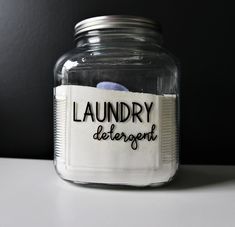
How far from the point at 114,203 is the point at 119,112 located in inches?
4.4

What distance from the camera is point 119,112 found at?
442 mm

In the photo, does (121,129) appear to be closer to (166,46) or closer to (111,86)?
(111,86)

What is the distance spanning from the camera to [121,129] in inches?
17.4

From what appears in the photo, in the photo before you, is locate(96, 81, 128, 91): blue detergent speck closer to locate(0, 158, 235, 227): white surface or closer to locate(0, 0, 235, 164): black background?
locate(0, 158, 235, 227): white surface

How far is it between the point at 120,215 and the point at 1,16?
0.52 metres

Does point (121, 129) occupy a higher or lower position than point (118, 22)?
lower

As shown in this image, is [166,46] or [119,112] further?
[166,46]

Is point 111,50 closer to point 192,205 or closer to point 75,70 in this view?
point 75,70

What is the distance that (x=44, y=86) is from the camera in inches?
27.4

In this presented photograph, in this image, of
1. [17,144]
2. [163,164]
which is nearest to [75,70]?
[163,164]

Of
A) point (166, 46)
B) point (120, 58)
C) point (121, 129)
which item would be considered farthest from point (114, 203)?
point (166, 46)

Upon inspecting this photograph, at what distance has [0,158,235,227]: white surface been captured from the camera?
0.35 m

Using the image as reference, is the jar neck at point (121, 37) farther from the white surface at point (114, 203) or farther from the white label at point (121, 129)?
the white surface at point (114, 203)

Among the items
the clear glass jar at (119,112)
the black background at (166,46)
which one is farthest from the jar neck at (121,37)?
the black background at (166,46)
